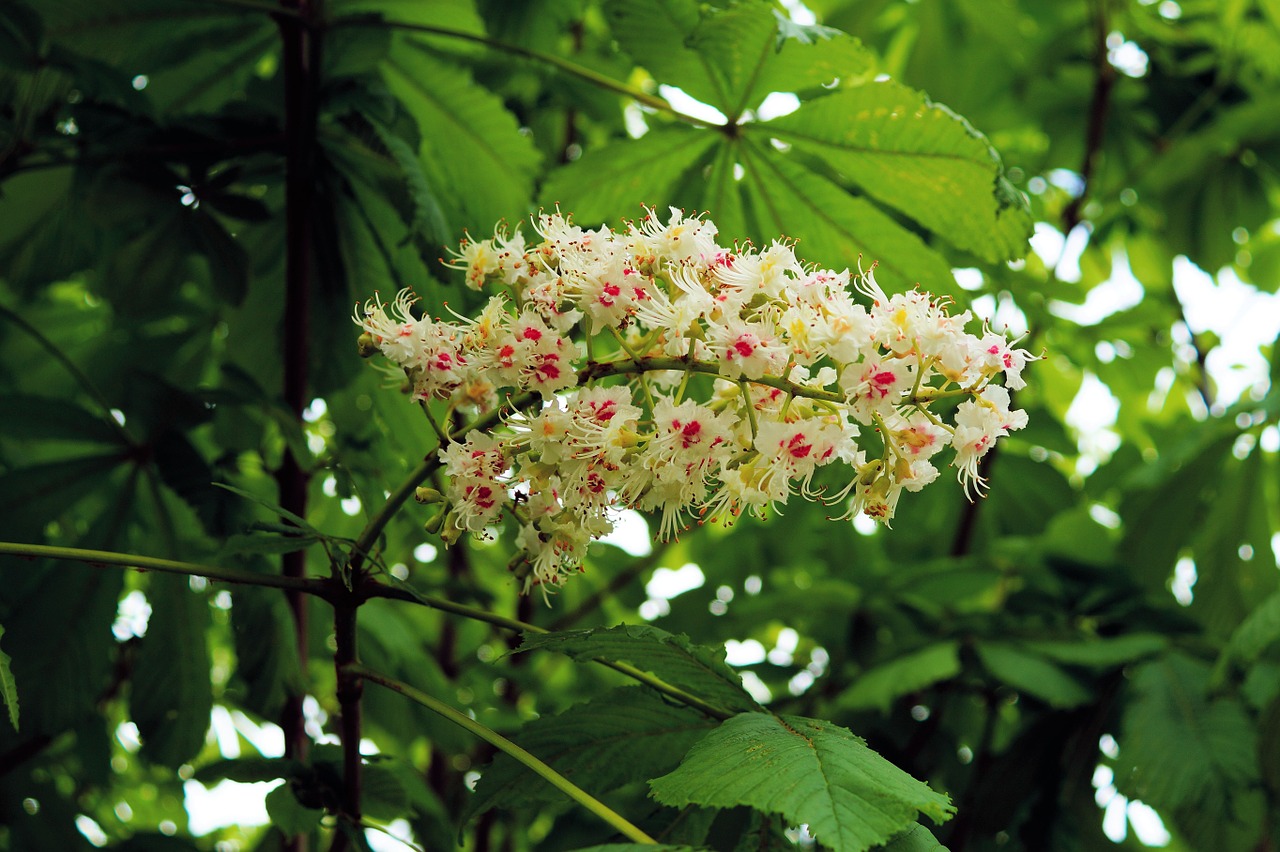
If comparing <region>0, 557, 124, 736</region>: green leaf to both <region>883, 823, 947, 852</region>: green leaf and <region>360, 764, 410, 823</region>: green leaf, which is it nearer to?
<region>360, 764, 410, 823</region>: green leaf

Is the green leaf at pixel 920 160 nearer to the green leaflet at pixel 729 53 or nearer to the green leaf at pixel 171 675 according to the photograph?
the green leaflet at pixel 729 53

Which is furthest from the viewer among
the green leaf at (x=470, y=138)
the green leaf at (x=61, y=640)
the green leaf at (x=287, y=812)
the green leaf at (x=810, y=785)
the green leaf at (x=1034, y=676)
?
the green leaf at (x=1034, y=676)

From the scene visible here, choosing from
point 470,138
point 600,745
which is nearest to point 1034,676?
point 600,745

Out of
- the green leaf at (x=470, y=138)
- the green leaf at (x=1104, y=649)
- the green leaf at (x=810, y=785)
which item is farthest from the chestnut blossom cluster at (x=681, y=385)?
the green leaf at (x=1104, y=649)

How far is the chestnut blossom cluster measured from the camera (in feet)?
4.10

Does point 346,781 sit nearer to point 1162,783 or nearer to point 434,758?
point 1162,783

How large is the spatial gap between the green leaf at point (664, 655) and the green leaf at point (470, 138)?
1.04 m

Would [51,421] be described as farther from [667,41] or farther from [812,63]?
[812,63]

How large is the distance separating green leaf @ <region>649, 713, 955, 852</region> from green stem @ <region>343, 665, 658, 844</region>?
76mm

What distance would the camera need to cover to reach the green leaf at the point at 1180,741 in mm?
1979

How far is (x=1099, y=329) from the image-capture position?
2.89 m

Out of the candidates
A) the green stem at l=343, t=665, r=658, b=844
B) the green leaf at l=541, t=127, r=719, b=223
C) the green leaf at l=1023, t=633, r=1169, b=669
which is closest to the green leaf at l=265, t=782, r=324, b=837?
the green stem at l=343, t=665, r=658, b=844

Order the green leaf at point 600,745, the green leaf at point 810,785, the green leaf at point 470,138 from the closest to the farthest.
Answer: the green leaf at point 810,785
the green leaf at point 600,745
the green leaf at point 470,138

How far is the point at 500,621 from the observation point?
134cm
